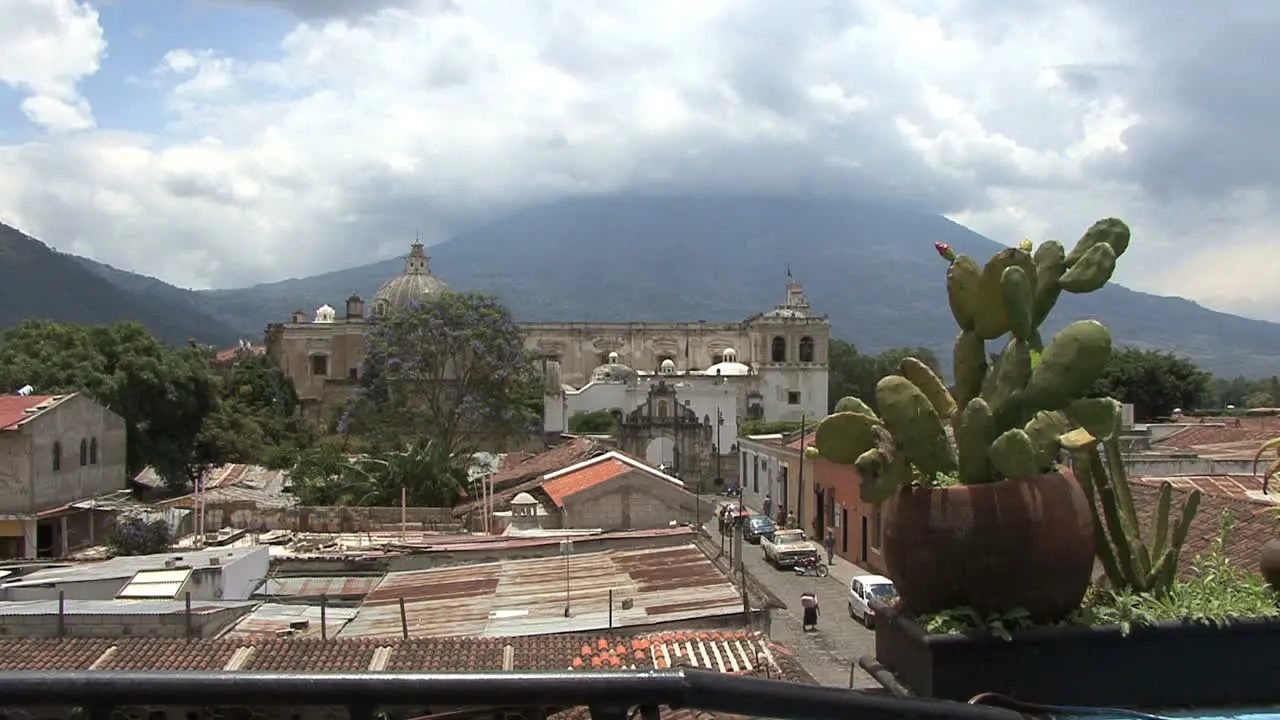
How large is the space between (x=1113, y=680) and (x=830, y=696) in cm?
234

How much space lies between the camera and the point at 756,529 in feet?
99.7

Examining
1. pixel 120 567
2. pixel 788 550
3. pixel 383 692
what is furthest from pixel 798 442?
pixel 383 692

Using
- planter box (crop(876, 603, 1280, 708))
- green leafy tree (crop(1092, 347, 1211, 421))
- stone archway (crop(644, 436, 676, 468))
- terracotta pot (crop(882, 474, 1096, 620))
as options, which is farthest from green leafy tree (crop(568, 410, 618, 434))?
terracotta pot (crop(882, 474, 1096, 620))

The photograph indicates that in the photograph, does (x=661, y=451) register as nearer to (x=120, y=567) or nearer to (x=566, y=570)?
(x=566, y=570)

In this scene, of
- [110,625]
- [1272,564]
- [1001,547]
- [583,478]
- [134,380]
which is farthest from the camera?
[134,380]

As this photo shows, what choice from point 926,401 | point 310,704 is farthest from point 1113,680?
point 310,704

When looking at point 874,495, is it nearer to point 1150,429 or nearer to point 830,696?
point 830,696

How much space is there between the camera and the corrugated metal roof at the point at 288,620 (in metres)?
11.9

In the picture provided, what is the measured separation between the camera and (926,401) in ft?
14.6

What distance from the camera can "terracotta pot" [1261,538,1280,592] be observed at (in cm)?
480

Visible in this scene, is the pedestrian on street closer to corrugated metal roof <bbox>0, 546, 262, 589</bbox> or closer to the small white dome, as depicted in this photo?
corrugated metal roof <bbox>0, 546, 262, 589</bbox>

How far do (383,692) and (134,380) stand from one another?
118ft

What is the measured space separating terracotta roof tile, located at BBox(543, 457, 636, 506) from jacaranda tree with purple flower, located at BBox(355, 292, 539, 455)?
27.7ft

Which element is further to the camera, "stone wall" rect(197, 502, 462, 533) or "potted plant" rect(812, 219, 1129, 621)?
"stone wall" rect(197, 502, 462, 533)
